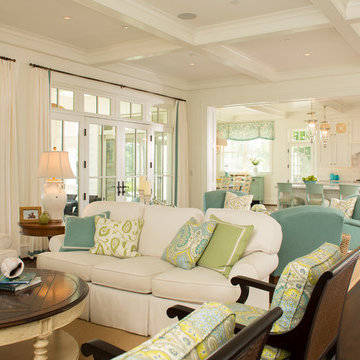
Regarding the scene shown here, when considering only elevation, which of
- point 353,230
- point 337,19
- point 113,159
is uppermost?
point 337,19

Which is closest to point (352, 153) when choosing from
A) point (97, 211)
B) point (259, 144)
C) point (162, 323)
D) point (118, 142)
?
point (259, 144)

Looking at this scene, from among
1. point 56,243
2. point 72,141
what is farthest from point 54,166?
point 72,141

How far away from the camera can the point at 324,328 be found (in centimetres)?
200

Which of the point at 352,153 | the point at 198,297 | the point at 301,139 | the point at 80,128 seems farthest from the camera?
the point at 301,139

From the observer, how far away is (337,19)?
4.34 metres

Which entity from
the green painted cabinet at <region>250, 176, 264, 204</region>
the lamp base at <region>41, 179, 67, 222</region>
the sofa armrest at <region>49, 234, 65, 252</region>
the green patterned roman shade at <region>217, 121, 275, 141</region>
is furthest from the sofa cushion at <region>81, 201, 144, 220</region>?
the green patterned roman shade at <region>217, 121, 275, 141</region>

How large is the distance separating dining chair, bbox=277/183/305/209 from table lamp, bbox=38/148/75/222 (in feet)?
17.5

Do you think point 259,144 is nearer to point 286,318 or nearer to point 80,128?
point 80,128

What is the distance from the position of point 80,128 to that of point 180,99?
2.65 m

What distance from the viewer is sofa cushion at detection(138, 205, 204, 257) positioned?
12.6 feet

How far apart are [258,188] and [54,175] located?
932 centimetres

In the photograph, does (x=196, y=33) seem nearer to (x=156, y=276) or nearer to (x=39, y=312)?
(x=156, y=276)

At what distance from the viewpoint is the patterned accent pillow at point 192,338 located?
0.98 metres

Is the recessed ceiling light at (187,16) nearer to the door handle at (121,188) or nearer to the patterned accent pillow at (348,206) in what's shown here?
the door handle at (121,188)
